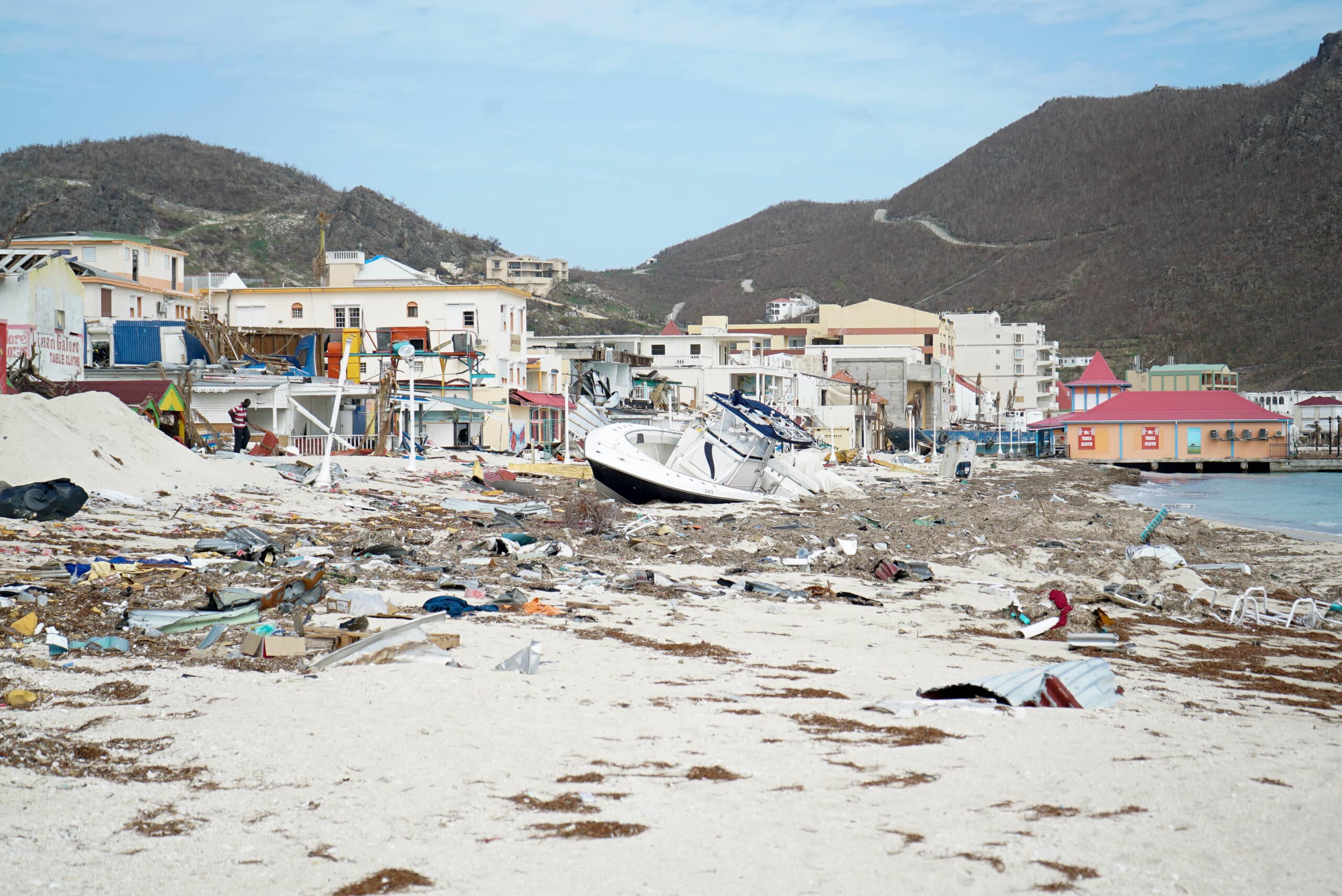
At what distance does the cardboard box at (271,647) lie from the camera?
8477mm

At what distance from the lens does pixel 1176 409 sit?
70562 mm

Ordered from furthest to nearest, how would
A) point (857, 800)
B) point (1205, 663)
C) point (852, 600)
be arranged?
point (852, 600) → point (1205, 663) → point (857, 800)

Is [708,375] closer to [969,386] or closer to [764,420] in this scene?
[764,420]

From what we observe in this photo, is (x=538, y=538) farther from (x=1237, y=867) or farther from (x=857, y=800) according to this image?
(x=1237, y=867)

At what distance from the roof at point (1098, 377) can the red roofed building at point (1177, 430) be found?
1111 inches

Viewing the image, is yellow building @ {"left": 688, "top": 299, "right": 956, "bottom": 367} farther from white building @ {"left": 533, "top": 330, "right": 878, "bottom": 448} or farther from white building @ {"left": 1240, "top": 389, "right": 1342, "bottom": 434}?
white building @ {"left": 1240, "top": 389, "right": 1342, "bottom": 434}

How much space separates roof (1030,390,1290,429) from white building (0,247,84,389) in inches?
2330

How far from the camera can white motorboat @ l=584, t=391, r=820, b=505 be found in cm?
2692

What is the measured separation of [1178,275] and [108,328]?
13892 centimetres

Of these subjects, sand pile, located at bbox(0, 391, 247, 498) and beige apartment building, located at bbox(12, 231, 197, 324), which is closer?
sand pile, located at bbox(0, 391, 247, 498)

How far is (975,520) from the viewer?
26266mm

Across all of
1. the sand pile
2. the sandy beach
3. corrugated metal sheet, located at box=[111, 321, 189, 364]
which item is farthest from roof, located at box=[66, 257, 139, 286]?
the sandy beach

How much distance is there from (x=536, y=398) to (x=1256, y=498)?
30.8m

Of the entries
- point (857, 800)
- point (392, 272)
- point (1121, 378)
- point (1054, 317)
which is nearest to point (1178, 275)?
point (1054, 317)
